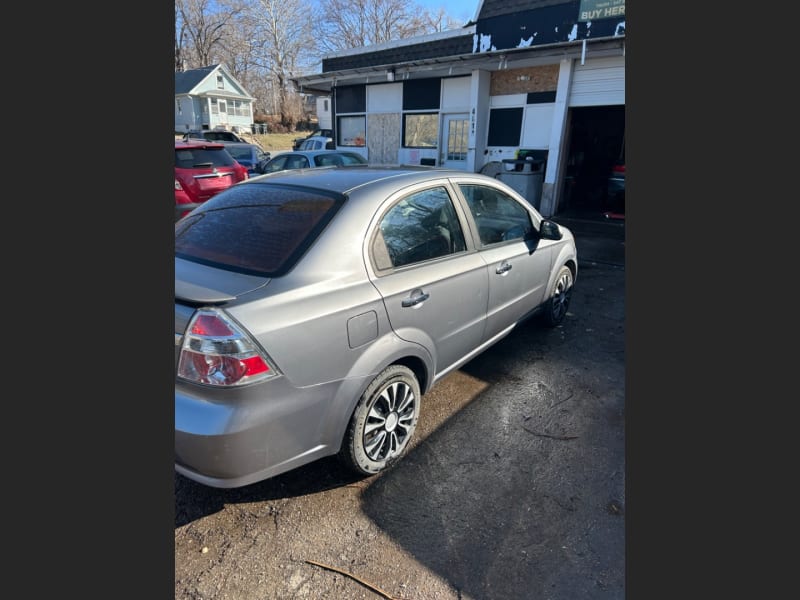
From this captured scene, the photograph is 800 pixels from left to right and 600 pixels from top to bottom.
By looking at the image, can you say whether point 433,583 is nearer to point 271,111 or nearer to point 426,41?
point 426,41

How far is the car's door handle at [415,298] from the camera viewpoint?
276 centimetres

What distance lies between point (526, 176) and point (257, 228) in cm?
951

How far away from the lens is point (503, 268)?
364 cm

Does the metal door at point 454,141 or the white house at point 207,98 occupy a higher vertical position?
the white house at point 207,98

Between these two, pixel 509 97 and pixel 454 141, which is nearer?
pixel 509 97

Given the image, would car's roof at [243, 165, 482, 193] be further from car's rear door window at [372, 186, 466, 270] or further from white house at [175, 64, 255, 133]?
white house at [175, 64, 255, 133]

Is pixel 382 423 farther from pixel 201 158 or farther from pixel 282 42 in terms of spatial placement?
pixel 282 42

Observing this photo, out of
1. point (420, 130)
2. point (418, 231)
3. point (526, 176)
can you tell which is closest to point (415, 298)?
point (418, 231)

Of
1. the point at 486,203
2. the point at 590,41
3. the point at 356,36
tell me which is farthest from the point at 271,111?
the point at 486,203

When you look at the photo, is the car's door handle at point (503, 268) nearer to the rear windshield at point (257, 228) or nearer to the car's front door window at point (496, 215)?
the car's front door window at point (496, 215)

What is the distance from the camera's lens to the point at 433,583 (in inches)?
87.0

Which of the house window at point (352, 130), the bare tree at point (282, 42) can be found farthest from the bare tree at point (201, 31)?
the house window at point (352, 130)

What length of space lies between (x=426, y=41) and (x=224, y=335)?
42.5 feet

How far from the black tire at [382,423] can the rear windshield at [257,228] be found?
87cm
